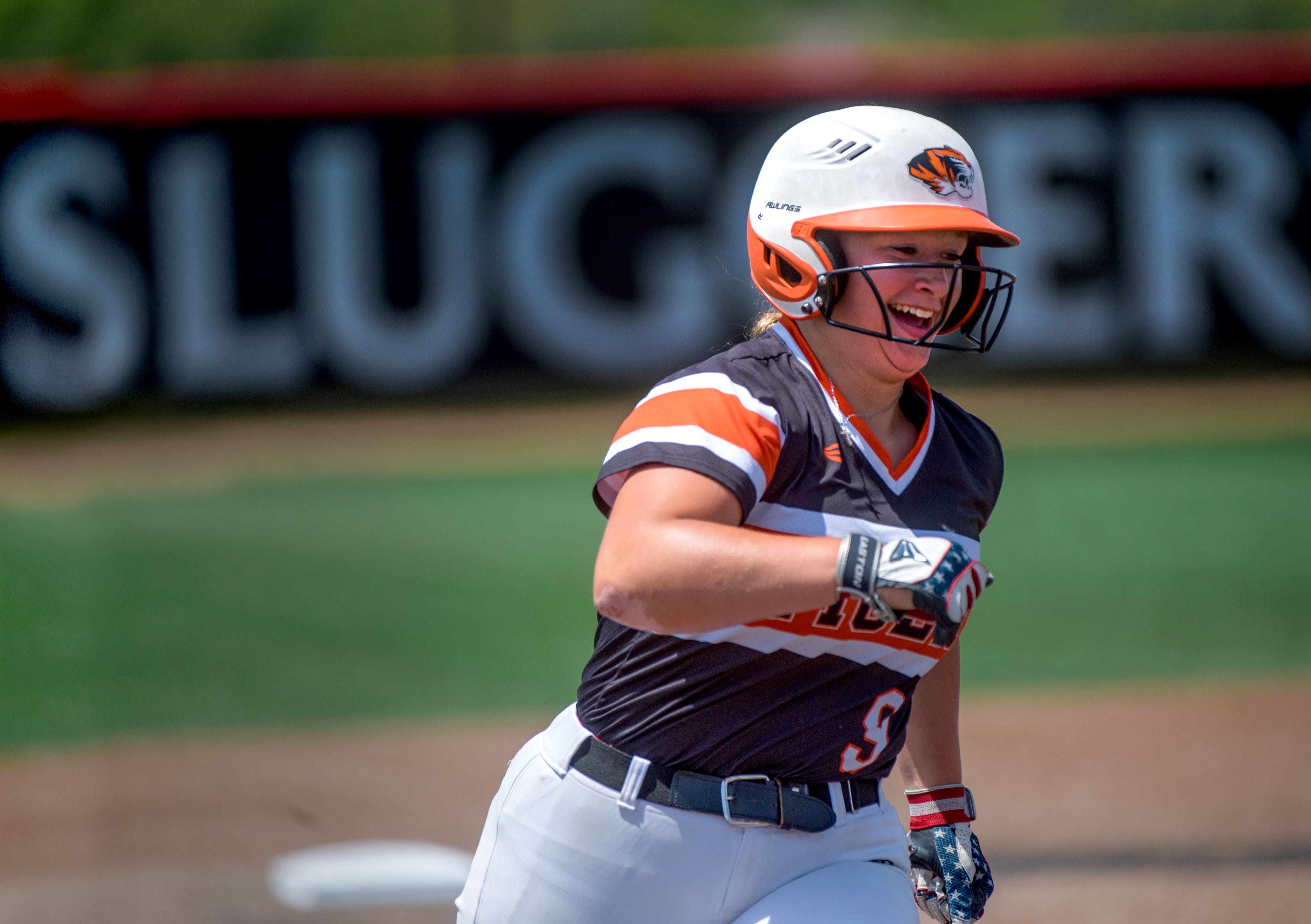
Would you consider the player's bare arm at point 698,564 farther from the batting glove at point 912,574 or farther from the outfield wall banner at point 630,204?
the outfield wall banner at point 630,204

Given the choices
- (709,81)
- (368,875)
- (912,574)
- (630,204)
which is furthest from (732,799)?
(709,81)

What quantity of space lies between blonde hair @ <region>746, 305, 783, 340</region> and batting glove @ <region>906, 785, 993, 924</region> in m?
1.07

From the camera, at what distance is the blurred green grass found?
8070mm

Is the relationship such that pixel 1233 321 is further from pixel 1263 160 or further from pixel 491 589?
pixel 491 589

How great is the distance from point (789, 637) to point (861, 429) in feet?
1.37

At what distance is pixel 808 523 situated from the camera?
2584 millimetres

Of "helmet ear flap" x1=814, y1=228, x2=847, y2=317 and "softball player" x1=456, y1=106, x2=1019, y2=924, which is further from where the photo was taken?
"helmet ear flap" x1=814, y1=228, x2=847, y2=317

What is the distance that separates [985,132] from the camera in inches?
733

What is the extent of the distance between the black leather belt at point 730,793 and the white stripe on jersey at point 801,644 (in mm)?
249

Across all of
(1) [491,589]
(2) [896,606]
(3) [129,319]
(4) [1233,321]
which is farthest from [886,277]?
(4) [1233,321]

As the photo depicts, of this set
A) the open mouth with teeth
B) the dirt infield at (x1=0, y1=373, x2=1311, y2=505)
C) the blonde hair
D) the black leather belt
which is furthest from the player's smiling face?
the dirt infield at (x1=0, y1=373, x2=1311, y2=505)

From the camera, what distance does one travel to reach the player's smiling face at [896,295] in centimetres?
273

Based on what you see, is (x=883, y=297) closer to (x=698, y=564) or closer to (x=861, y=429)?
(x=861, y=429)

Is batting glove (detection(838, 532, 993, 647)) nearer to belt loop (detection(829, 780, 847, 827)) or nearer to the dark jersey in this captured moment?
the dark jersey
